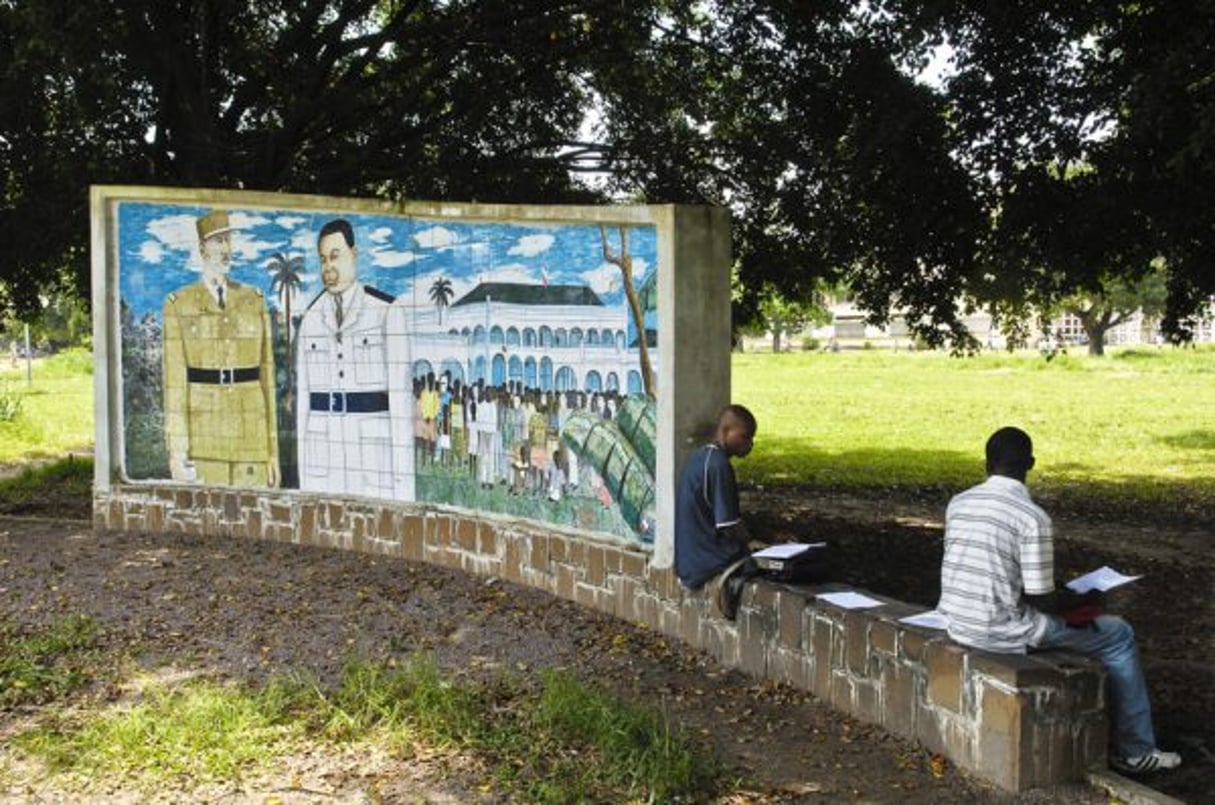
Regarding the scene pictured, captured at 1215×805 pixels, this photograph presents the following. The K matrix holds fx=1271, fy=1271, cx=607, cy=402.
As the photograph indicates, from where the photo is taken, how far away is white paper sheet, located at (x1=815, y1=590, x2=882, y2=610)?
6148 millimetres

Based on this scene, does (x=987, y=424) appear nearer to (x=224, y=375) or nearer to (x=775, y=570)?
(x=224, y=375)

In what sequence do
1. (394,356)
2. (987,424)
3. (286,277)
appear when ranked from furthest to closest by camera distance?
1. (987,424)
2. (286,277)
3. (394,356)

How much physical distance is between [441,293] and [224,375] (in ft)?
7.60

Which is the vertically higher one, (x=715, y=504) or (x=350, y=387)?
(x=350, y=387)

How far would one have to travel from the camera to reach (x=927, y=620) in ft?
19.0

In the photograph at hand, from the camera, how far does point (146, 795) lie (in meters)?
4.99


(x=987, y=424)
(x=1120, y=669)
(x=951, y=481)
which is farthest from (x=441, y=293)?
(x=987, y=424)

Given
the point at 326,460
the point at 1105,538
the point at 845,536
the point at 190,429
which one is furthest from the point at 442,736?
the point at 1105,538

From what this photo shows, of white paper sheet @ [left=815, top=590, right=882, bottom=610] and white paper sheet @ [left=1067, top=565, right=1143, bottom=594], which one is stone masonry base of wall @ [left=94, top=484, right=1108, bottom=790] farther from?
white paper sheet @ [left=1067, top=565, right=1143, bottom=594]

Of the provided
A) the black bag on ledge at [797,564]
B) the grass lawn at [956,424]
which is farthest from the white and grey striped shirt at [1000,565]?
the grass lawn at [956,424]

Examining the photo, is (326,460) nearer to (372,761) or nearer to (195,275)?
(195,275)

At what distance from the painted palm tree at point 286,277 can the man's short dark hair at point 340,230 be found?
27 cm

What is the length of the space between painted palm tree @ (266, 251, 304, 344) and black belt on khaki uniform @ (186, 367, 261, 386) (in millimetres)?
435

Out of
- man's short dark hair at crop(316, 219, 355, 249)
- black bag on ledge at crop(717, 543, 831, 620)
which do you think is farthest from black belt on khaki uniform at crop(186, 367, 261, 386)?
black bag on ledge at crop(717, 543, 831, 620)
